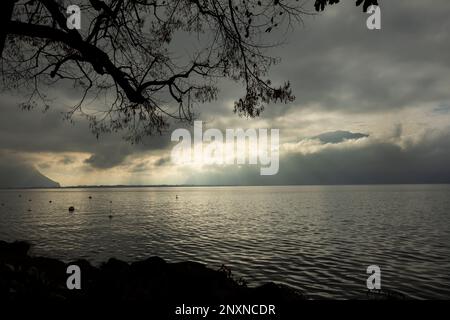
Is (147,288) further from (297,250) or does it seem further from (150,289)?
(297,250)

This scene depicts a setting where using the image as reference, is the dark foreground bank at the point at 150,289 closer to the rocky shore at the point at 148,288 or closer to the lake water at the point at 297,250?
the rocky shore at the point at 148,288

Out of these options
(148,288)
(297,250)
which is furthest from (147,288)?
(297,250)

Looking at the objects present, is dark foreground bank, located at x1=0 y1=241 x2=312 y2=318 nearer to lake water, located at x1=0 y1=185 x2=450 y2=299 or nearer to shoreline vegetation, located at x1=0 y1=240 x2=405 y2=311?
shoreline vegetation, located at x1=0 y1=240 x2=405 y2=311

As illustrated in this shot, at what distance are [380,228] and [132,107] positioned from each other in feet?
149

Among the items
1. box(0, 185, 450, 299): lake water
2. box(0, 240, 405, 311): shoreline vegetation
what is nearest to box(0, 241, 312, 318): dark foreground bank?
box(0, 240, 405, 311): shoreline vegetation

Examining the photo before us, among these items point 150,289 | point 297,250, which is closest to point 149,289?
point 150,289

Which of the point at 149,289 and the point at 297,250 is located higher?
the point at 149,289

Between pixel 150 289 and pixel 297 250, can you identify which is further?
pixel 297 250

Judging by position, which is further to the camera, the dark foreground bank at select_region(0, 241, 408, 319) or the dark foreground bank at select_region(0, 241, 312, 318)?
the dark foreground bank at select_region(0, 241, 312, 318)

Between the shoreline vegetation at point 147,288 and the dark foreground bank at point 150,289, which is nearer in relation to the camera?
the dark foreground bank at point 150,289

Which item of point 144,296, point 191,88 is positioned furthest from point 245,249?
point 191,88

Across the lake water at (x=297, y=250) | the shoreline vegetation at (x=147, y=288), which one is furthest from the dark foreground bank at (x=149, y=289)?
the lake water at (x=297, y=250)
